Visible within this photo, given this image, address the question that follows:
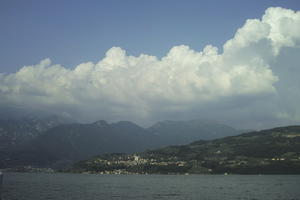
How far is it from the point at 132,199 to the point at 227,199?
4008cm

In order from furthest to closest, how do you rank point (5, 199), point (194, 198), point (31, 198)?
point (194, 198)
point (31, 198)
point (5, 199)

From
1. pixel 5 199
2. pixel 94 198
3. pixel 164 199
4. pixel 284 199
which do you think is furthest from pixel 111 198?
pixel 284 199

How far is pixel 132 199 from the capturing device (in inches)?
5940

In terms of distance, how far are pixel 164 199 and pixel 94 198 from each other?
94.5ft

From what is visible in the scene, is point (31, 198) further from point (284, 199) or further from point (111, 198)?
point (284, 199)

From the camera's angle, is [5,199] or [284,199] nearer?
[5,199]

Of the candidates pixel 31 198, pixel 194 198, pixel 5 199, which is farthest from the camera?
pixel 194 198

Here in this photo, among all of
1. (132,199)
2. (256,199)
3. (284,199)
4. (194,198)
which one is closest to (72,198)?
(132,199)

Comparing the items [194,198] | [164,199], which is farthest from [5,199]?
[194,198]

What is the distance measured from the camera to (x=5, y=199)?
138 meters

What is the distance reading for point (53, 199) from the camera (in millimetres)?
146750

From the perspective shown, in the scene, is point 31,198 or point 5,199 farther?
point 31,198

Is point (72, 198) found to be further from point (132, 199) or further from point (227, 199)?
point (227, 199)

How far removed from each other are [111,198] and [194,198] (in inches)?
1377
